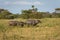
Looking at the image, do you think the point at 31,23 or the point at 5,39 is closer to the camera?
the point at 5,39

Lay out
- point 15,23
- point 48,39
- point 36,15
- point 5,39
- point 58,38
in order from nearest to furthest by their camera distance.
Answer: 1. point 5,39
2. point 48,39
3. point 58,38
4. point 15,23
5. point 36,15

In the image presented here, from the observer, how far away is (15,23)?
1730 centimetres

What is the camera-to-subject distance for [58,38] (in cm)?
1071

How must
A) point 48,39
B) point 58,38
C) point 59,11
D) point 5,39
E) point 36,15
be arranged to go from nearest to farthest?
point 5,39
point 48,39
point 58,38
point 36,15
point 59,11

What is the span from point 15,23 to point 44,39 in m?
7.33

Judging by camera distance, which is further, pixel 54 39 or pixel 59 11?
pixel 59 11

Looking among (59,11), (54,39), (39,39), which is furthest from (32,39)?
(59,11)

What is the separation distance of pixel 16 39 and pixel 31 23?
8.59 metres

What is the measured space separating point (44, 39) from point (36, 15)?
22.3m

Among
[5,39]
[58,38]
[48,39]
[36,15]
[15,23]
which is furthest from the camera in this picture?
[36,15]

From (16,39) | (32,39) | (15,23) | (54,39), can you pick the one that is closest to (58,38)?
(54,39)

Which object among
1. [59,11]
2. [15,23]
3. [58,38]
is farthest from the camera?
[59,11]

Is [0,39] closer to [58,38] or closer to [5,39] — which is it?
[5,39]

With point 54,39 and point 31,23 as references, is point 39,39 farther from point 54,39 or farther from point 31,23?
point 31,23
